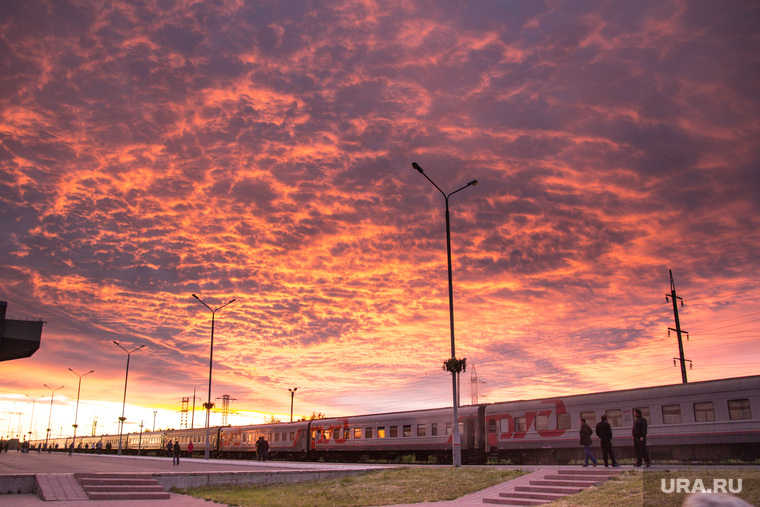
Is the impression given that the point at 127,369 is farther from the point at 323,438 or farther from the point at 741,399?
the point at 741,399

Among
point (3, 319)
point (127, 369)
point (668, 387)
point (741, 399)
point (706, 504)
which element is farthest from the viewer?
point (127, 369)

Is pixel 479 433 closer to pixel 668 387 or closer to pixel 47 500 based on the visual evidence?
pixel 668 387

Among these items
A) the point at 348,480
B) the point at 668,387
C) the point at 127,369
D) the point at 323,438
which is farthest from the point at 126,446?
the point at 668,387

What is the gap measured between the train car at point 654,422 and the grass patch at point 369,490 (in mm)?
8908

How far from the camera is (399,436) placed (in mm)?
38844

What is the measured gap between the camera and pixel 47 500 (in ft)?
53.4

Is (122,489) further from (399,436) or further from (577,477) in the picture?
(399,436)

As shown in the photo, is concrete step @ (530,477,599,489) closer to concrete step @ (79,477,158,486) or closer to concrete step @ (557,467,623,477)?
concrete step @ (557,467,623,477)

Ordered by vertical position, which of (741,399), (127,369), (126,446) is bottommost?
(126,446)

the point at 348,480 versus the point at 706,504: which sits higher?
the point at 706,504

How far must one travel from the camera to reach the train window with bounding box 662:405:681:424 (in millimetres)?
24047

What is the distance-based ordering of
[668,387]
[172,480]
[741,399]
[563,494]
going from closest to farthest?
[563,494] < [172,480] < [741,399] < [668,387]

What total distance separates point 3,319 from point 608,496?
57307 millimetres

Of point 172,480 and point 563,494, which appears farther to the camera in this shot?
point 172,480
